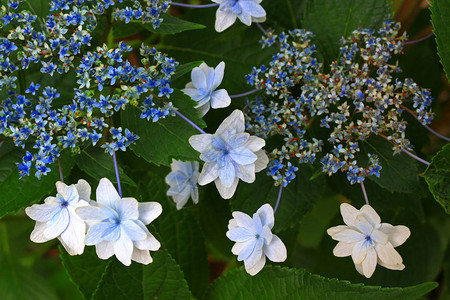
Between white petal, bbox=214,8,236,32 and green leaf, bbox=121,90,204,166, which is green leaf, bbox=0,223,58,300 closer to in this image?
green leaf, bbox=121,90,204,166

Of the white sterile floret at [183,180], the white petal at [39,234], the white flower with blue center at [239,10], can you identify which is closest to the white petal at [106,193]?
the white petal at [39,234]

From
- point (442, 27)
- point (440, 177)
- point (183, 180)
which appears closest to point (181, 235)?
point (183, 180)

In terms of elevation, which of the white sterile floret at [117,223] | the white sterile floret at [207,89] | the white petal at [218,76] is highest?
the white petal at [218,76]

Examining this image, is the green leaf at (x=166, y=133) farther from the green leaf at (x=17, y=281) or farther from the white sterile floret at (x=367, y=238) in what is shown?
the green leaf at (x=17, y=281)

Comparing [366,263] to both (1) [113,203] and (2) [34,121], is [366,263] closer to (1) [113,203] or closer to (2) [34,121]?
(1) [113,203]

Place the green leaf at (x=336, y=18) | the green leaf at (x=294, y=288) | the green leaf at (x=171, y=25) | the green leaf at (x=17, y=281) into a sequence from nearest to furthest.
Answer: the green leaf at (x=294, y=288) < the green leaf at (x=171, y=25) < the green leaf at (x=336, y=18) < the green leaf at (x=17, y=281)

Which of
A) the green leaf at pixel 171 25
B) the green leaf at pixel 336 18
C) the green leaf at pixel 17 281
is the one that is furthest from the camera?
the green leaf at pixel 17 281

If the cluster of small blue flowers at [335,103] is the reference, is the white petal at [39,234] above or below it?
below

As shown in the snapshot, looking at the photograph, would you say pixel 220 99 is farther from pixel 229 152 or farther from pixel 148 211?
pixel 148 211
